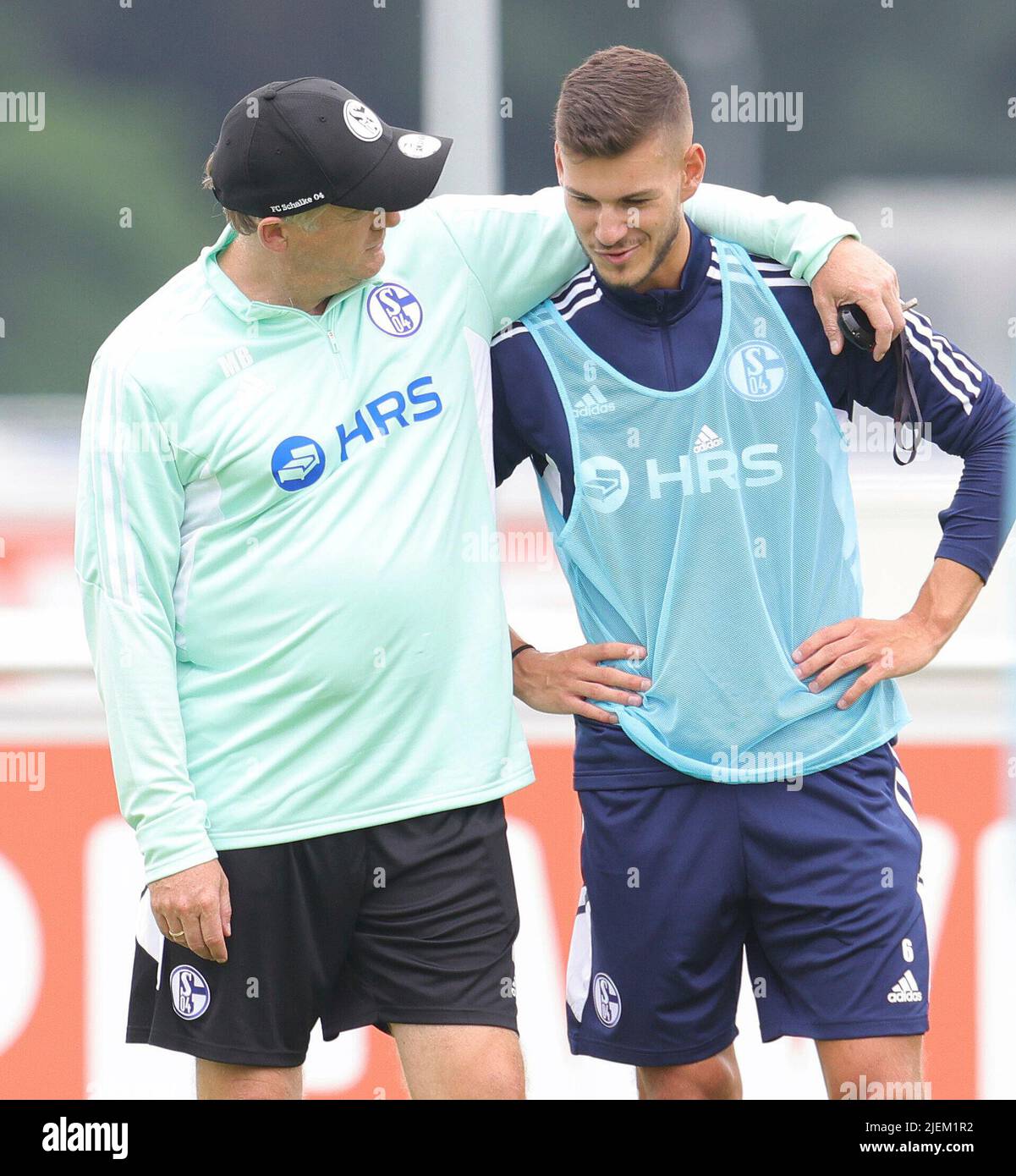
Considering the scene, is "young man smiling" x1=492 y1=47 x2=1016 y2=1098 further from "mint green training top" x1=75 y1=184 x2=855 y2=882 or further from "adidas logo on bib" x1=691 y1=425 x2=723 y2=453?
"mint green training top" x1=75 y1=184 x2=855 y2=882

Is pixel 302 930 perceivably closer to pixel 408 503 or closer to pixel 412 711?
pixel 412 711

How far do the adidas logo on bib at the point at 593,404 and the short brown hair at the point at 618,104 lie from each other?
1.18 feet

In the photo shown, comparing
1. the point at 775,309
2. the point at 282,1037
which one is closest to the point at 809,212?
the point at 775,309

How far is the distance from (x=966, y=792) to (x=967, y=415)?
5.19 ft

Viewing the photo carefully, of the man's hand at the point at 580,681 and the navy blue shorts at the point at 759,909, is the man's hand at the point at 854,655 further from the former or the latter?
the man's hand at the point at 580,681

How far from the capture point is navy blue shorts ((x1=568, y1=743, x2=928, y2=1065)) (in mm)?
2469

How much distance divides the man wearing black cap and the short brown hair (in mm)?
208

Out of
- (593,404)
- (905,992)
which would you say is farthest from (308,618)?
(905,992)

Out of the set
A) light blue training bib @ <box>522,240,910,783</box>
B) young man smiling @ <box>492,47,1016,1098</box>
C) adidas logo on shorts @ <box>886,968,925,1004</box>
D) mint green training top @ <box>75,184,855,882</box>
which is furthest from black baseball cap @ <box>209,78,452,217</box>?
adidas logo on shorts @ <box>886,968,925,1004</box>

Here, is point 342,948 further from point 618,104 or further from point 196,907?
point 618,104

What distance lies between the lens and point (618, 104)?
7.68 ft

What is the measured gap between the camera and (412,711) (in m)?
2.39

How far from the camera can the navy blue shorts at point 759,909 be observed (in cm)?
Result: 247

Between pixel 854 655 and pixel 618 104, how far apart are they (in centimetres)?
90
